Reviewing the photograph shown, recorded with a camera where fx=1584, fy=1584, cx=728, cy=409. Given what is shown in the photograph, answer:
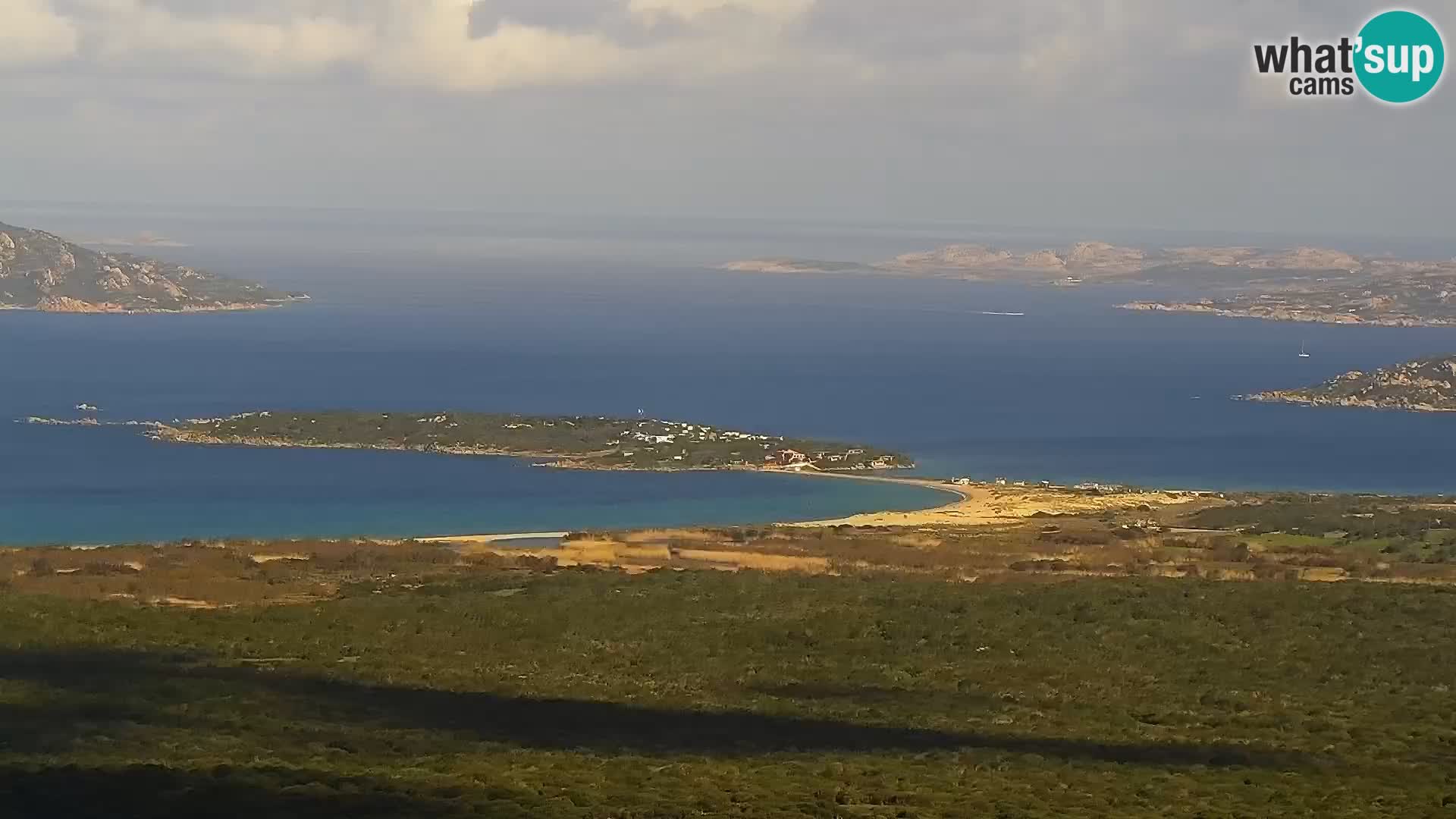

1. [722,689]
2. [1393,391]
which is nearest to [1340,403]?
[1393,391]

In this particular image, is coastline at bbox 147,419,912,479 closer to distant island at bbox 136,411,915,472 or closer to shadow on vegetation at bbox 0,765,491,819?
distant island at bbox 136,411,915,472

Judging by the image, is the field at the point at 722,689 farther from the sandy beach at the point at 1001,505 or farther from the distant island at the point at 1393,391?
the distant island at the point at 1393,391

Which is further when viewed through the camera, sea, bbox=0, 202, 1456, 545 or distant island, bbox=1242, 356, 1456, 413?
distant island, bbox=1242, 356, 1456, 413

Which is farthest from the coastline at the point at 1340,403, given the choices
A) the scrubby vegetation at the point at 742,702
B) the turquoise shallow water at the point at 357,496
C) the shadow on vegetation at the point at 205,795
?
the shadow on vegetation at the point at 205,795

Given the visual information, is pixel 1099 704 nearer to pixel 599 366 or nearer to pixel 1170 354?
pixel 599 366

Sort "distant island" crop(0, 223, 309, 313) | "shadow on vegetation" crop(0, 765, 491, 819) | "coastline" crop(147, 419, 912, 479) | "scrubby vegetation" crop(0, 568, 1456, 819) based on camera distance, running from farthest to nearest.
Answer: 1. "distant island" crop(0, 223, 309, 313)
2. "coastline" crop(147, 419, 912, 479)
3. "scrubby vegetation" crop(0, 568, 1456, 819)
4. "shadow on vegetation" crop(0, 765, 491, 819)

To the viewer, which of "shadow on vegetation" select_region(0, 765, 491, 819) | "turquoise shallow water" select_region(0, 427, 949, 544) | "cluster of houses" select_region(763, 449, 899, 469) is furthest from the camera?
"cluster of houses" select_region(763, 449, 899, 469)

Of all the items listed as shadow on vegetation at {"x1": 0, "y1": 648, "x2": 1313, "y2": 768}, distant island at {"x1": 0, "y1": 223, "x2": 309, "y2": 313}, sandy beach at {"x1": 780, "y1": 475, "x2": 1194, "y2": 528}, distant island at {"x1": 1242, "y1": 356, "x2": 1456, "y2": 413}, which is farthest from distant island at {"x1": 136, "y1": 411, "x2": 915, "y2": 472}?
→ distant island at {"x1": 0, "y1": 223, "x2": 309, "y2": 313}

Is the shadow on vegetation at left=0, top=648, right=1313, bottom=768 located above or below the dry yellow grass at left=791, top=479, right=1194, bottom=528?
above
